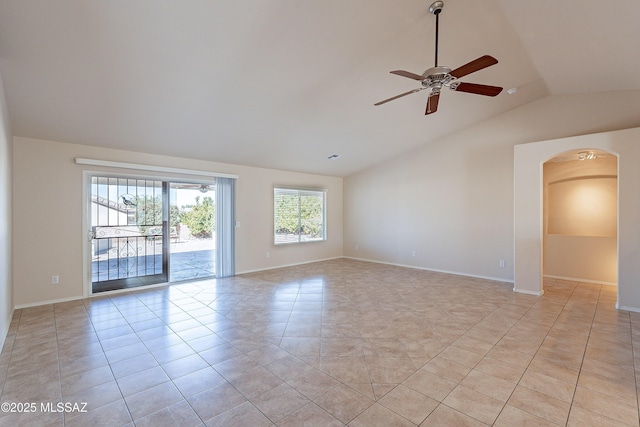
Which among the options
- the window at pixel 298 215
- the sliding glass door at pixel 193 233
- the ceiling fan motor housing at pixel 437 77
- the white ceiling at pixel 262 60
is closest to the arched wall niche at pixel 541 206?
the white ceiling at pixel 262 60

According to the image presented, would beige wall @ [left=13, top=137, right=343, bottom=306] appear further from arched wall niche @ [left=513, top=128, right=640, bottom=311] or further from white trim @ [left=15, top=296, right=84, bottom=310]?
arched wall niche @ [left=513, top=128, right=640, bottom=311]

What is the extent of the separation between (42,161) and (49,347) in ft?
9.04

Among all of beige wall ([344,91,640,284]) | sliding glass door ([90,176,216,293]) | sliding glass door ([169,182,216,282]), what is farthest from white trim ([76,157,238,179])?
beige wall ([344,91,640,284])

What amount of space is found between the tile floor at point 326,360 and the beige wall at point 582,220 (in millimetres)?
1135

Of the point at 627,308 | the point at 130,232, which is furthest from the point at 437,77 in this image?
the point at 130,232

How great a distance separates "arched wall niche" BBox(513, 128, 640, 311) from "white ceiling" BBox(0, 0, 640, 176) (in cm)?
90

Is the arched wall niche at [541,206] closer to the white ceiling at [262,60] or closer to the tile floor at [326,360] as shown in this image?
the tile floor at [326,360]

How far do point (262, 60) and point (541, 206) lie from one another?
186 inches

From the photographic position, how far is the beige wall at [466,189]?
4.81 meters

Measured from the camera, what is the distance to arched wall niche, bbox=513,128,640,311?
3.94 m

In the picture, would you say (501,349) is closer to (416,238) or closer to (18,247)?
(416,238)

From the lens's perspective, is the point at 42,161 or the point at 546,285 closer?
the point at 42,161

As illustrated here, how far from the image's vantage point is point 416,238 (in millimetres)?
6773

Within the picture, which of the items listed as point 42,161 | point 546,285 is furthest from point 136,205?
point 546,285
